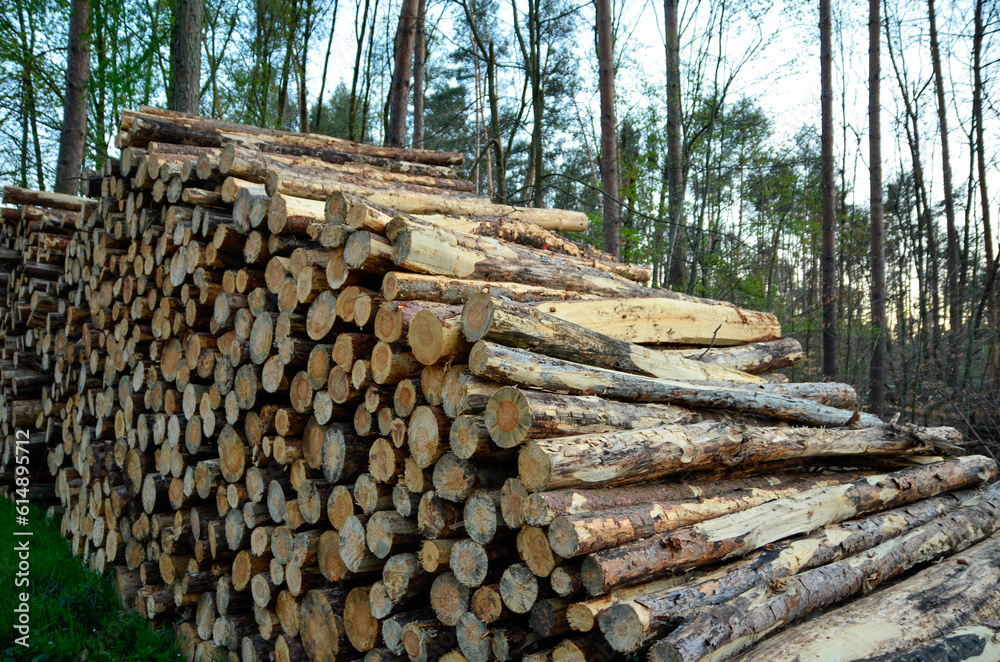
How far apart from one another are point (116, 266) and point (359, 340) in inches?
124

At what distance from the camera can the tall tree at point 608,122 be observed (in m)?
9.59

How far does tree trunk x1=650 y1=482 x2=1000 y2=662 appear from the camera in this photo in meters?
2.21

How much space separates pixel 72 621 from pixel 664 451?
12.5ft

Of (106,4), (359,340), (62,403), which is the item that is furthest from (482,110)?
(359,340)

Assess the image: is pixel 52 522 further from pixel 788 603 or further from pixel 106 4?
pixel 106 4

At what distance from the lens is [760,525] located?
9.36 ft

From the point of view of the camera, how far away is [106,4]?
892 centimetres

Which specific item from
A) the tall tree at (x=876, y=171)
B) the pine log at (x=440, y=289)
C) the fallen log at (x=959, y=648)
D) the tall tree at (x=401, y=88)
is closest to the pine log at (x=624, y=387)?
the pine log at (x=440, y=289)

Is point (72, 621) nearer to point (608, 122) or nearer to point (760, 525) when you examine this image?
point (760, 525)

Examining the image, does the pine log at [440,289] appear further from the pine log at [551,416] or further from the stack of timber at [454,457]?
the pine log at [551,416]

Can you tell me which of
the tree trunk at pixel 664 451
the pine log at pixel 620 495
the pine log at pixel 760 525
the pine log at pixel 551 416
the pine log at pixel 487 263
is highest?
the pine log at pixel 487 263

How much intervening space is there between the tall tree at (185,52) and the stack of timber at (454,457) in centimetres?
315

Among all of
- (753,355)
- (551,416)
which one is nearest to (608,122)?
(753,355)

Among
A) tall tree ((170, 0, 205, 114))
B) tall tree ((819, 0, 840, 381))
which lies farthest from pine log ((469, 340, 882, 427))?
tall tree ((819, 0, 840, 381))
